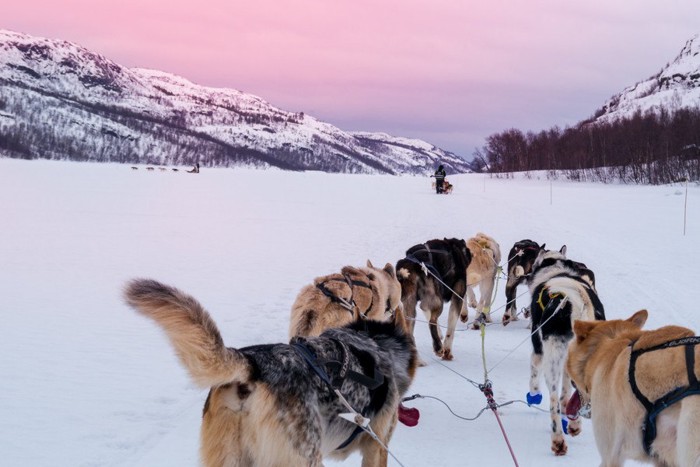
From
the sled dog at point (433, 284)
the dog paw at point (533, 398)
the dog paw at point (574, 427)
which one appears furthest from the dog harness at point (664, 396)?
the sled dog at point (433, 284)

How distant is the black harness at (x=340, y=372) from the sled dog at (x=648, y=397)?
1138 mm

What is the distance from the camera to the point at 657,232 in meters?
19.0

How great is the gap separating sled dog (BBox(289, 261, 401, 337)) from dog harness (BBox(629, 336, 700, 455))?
6.14ft

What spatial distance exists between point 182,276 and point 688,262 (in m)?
10.9

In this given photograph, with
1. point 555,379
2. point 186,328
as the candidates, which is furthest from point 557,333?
point 186,328

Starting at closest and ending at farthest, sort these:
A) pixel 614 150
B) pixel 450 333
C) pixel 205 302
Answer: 1. pixel 450 333
2. pixel 205 302
3. pixel 614 150

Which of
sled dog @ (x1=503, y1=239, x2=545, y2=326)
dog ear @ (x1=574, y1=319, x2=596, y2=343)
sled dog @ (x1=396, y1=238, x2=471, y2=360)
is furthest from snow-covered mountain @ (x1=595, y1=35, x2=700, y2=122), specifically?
dog ear @ (x1=574, y1=319, x2=596, y2=343)

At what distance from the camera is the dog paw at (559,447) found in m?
4.30

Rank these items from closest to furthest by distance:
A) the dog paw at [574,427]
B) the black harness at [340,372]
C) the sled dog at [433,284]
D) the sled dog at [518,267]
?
the black harness at [340,372], the dog paw at [574,427], the sled dog at [433,284], the sled dog at [518,267]

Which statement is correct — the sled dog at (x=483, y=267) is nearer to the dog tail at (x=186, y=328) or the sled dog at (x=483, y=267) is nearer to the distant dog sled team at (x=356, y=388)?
the distant dog sled team at (x=356, y=388)

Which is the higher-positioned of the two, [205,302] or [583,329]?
[583,329]

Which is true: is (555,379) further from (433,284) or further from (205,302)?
(205,302)

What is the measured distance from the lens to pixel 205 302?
29.5 feet

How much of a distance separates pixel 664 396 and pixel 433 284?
428 centimetres
